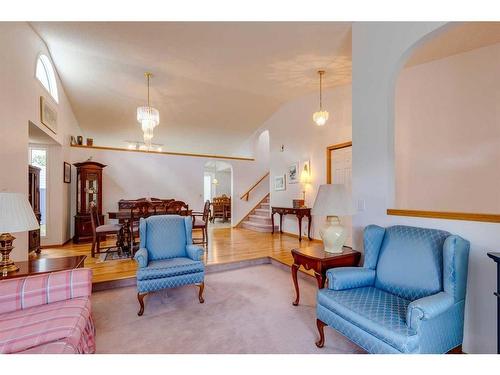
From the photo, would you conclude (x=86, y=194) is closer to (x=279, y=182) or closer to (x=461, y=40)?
(x=279, y=182)

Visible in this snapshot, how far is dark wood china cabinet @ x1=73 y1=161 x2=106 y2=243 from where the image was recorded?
505cm

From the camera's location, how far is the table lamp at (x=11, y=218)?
66.9 inches

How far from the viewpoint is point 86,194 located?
17.4ft

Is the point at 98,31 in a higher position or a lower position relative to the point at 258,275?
higher

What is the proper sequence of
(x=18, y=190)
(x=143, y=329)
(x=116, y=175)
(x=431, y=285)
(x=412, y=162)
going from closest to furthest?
1. (x=431, y=285)
2. (x=143, y=329)
3. (x=18, y=190)
4. (x=412, y=162)
5. (x=116, y=175)

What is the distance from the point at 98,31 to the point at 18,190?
2366 millimetres

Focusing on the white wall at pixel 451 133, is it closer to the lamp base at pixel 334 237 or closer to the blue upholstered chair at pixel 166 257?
the lamp base at pixel 334 237

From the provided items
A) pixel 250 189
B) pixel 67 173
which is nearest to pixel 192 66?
pixel 67 173

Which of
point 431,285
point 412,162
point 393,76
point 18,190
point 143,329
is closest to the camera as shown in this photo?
point 431,285

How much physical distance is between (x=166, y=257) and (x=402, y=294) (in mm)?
2360

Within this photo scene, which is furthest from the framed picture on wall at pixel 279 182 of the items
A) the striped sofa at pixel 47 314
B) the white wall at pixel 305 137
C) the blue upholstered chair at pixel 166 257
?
the striped sofa at pixel 47 314

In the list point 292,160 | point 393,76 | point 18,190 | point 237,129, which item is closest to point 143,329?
point 18,190

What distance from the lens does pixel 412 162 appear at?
3.50m
